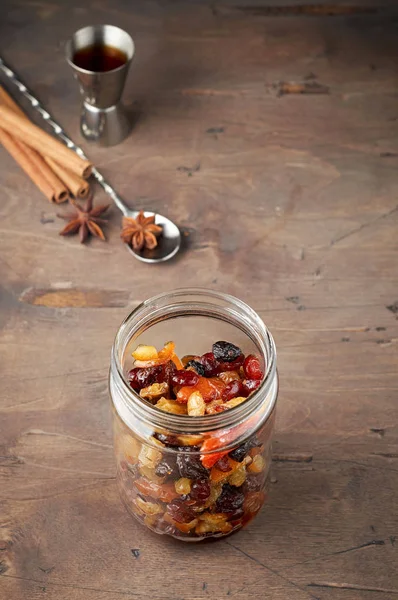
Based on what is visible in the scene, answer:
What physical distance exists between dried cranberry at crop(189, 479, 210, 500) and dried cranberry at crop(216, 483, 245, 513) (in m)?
0.04

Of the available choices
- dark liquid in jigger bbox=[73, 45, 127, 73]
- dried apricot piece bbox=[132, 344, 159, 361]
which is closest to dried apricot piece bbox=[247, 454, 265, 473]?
dried apricot piece bbox=[132, 344, 159, 361]

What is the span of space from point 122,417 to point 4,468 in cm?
30

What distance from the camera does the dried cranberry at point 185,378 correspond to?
132 cm

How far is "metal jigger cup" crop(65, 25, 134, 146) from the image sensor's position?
1.94 m

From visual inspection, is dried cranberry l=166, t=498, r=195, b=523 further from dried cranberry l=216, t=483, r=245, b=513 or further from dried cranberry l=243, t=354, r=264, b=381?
dried cranberry l=243, t=354, r=264, b=381

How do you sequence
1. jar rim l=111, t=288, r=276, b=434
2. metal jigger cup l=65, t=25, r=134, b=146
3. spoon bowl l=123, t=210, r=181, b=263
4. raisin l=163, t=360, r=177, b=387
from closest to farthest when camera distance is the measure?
jar rim l=111, t=288, r=276, b=434 → raisin l=163, t=360, r=177, b=387 → spoon bowl l=123, t=210, r=181, b=263 → metal jigger cup l=65, t=25, r=134, b=146

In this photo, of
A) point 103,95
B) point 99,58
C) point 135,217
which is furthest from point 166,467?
point 99,58

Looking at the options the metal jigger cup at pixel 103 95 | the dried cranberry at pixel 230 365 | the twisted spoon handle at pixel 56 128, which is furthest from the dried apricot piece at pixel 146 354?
the metal jigger cup at pixel 103 95

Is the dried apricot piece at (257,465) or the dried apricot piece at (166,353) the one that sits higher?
the dried apricot piece at (166,353)

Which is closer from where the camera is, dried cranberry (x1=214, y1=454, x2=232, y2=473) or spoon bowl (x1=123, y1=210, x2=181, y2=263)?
dried cranberry (x1=214, y1=454, x2=232, y2=473)

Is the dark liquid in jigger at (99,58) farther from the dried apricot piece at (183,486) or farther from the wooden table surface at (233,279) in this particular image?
the dried apricot piece at (183,486)

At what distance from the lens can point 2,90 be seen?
2.09m

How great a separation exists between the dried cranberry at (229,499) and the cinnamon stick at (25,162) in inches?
33.9

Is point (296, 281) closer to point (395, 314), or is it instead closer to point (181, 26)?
point (395, 314)
